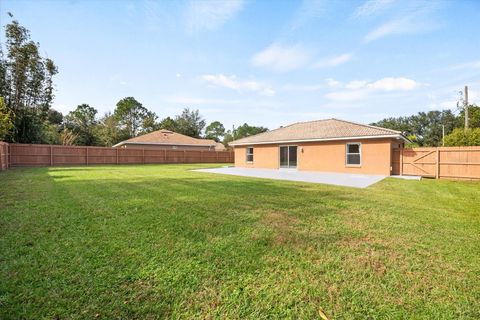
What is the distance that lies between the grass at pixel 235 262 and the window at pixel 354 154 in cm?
990

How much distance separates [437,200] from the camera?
699cm

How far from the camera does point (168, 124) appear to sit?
53.6 meters

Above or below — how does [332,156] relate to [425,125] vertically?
below

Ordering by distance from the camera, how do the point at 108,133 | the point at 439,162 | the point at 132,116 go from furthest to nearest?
the point at 132,116 → the point at 108,133 → the point at 439,162

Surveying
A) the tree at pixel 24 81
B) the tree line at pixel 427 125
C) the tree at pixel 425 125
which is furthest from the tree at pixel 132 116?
the tree at pixel 425 125

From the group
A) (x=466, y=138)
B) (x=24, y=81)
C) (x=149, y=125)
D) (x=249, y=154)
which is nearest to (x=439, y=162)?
(x=249, y=154)

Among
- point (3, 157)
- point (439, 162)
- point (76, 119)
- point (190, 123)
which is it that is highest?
point (190, 123)

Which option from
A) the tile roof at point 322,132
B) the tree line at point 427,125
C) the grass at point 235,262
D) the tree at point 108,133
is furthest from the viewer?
the tree line at point 427,125

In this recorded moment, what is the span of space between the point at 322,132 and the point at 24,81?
2707 cm

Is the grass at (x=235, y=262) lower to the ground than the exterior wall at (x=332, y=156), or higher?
lower

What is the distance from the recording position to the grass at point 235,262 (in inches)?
84.9

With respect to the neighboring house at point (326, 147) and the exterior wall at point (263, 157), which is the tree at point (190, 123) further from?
the exterior wall at point (263, 157)

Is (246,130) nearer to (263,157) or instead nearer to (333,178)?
(263,157)

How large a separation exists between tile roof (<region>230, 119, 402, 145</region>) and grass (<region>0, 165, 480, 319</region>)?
32.5 feet
